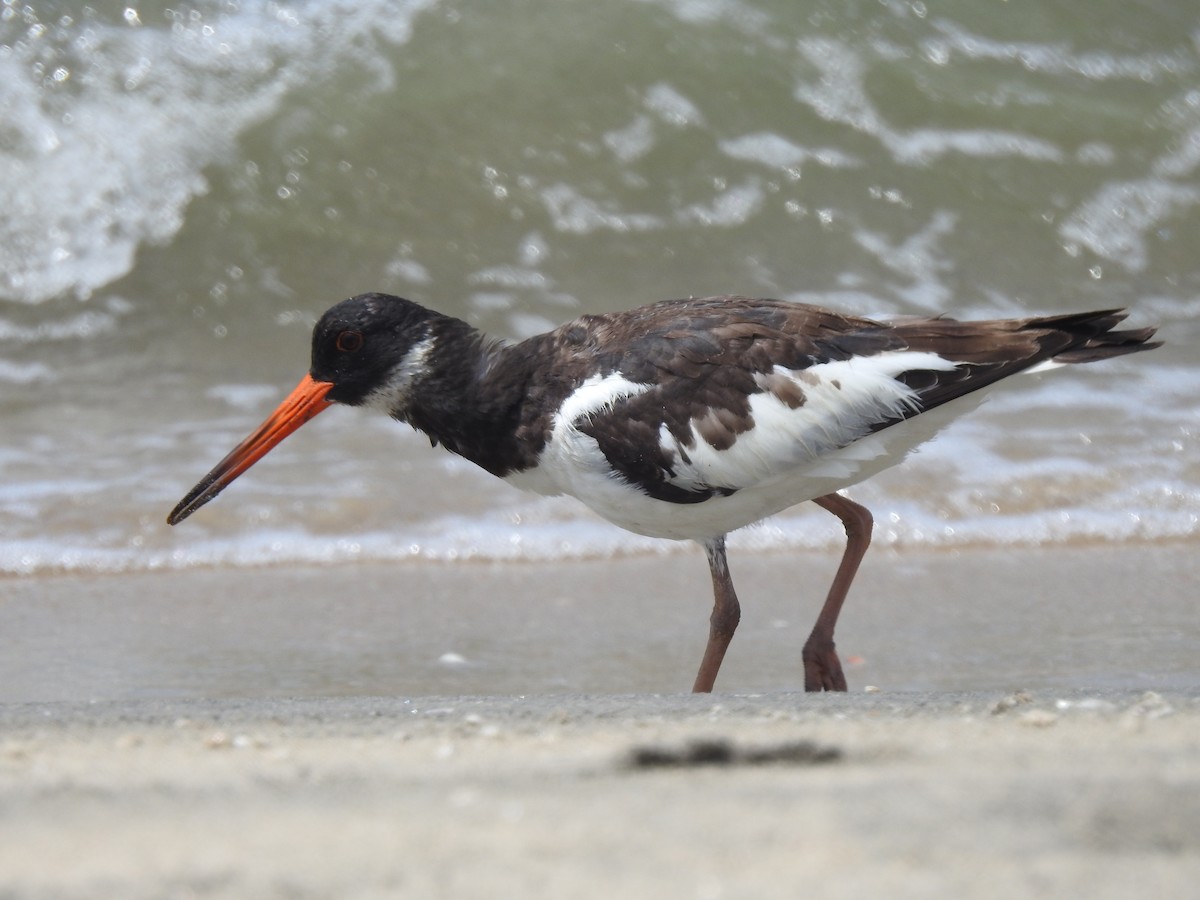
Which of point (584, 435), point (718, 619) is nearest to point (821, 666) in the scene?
point (718, 619)

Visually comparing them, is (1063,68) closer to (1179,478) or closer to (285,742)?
(1179,478)

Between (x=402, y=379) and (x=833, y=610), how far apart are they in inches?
64.5

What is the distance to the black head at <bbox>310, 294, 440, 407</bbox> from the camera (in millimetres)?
5062

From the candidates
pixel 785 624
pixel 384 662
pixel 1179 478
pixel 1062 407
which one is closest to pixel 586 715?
pixel 384 662

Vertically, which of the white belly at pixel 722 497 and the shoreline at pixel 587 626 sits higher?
the white belly at pixel 722 497

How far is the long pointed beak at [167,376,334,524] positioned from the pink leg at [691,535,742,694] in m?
1.48

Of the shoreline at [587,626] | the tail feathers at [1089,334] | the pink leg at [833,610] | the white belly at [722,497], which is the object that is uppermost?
the tail feathers at [1089,334]

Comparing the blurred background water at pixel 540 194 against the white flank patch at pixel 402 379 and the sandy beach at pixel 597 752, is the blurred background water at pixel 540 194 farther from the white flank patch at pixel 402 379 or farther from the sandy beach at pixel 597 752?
the white flank patch at pixel 402 379

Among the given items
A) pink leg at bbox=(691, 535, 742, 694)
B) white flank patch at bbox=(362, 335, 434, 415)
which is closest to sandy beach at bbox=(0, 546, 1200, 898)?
pink leg at bbox=(691, 535, 742, 694)

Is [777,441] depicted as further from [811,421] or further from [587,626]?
[587,626]

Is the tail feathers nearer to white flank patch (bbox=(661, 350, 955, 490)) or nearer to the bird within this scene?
the bird

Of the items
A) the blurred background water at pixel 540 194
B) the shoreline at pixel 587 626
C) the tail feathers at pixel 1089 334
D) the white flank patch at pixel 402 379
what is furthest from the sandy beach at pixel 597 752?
the blurred background water at pixel 540 194

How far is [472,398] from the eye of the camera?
4.89m

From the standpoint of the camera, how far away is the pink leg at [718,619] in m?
4.64
